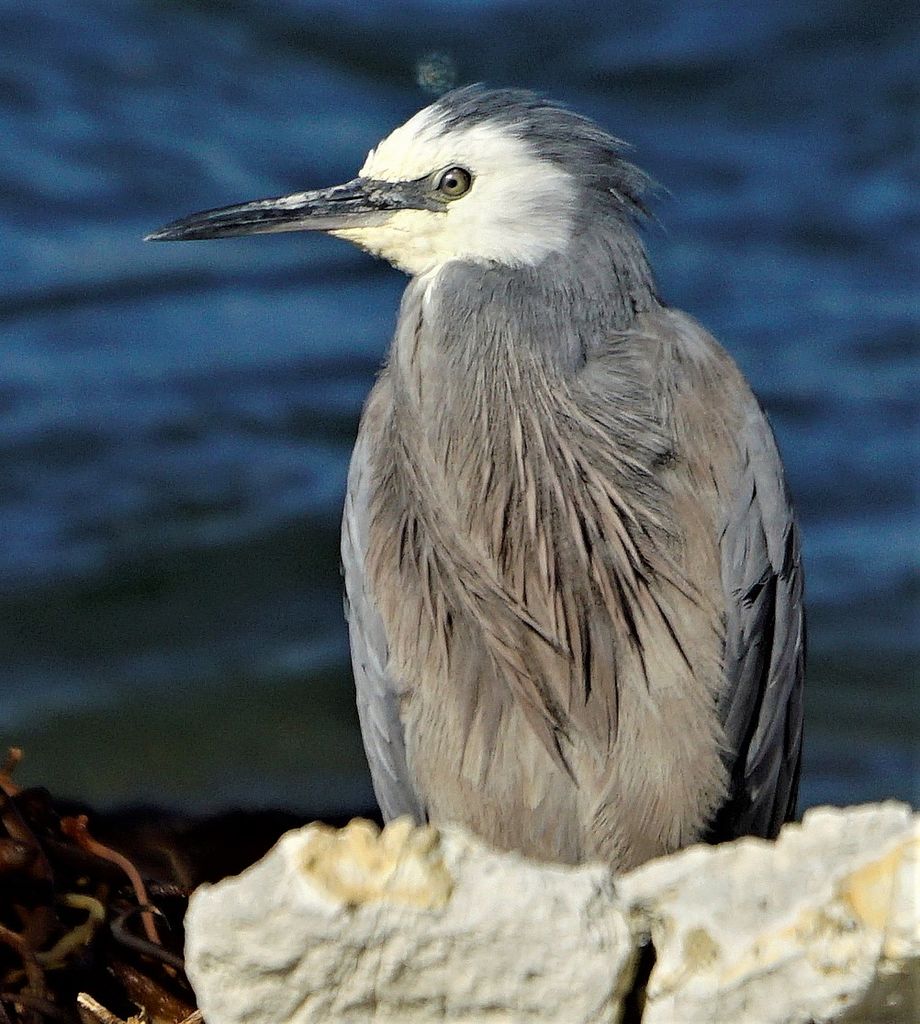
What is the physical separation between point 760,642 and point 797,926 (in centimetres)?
151

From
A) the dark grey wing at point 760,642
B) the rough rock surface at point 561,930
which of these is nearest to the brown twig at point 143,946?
the rough rock surface at point 561,930

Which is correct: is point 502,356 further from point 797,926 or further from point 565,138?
point 797,926

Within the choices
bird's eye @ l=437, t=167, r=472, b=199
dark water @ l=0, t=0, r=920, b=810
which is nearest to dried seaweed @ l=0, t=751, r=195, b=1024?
bird's eye @ l=437, t=167, r=472, b=199

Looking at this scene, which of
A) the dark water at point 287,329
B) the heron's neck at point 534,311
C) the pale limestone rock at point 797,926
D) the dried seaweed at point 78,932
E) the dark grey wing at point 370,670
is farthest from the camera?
the dark water at point 287,329

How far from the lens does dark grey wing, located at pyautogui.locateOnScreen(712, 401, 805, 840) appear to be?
3150 mm

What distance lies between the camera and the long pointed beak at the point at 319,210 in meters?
3.15

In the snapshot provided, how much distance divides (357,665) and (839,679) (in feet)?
12.0

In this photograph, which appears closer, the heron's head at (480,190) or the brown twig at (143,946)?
the brown twig at (143,946)

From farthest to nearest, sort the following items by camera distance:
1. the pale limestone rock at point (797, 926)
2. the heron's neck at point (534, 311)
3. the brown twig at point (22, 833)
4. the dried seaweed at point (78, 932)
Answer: the heron's neck at point (534, 311)
the brown twig at point (22, 833)
the dried seaweed at point (78, 932)
the pale limestone rock at point (797, 926)

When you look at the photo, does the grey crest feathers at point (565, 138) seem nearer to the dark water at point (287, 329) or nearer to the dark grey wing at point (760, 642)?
the dark grey wing at point (760, 642)

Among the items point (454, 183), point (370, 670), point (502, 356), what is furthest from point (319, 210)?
point (370, 670)

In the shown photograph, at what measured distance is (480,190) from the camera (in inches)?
123

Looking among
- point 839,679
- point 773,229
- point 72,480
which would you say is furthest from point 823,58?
point 72,480

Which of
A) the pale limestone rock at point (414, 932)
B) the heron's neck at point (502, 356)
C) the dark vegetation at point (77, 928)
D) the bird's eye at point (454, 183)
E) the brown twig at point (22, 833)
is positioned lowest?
the dark vegetation at point (77, 928)
